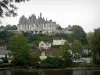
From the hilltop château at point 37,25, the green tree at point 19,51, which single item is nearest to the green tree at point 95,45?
the green tree at point 19,51

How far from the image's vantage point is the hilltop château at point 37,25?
139 meters

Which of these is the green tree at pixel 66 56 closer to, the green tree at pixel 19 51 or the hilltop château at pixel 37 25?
the green tree at pixel 19 51

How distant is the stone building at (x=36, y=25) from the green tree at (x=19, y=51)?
267ft

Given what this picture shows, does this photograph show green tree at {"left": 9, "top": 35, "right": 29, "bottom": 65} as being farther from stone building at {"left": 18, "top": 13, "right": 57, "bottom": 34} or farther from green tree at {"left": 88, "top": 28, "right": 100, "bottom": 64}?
stone building at {"left": 18, "top": 13, "right": 57, "bottom": 34}

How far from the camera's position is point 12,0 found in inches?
364

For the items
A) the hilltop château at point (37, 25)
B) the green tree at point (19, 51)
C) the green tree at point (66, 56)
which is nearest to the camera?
the green tree at point (66, 56)

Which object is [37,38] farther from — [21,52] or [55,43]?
[21,52]

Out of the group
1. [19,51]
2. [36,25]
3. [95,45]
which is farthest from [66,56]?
[36,25]

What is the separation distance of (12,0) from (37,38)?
9866 cm

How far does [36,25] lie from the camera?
139875 mm

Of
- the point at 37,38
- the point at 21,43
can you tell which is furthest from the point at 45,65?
the point at 37,38

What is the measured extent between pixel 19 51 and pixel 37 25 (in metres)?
87.8

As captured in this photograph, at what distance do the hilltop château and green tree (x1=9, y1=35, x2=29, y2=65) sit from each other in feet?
267

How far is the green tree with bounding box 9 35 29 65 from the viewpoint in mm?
52281
